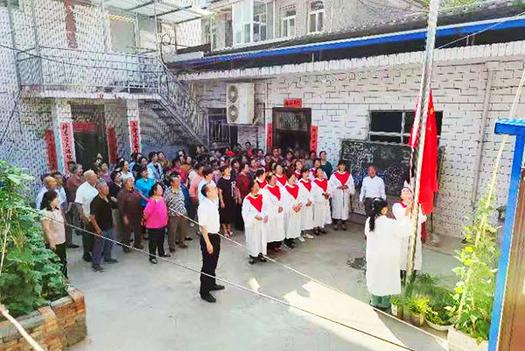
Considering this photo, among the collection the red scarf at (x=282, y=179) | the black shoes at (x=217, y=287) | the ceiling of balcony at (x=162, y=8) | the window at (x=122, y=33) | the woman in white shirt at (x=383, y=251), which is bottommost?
the black shoes at (x=217, y=287)

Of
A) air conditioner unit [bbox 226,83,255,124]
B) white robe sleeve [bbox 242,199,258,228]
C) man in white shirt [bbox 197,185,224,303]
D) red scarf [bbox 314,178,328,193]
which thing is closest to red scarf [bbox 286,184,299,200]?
red scarf [bbox 314,178,328,193]

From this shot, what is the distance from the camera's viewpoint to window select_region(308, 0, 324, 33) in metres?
13.3

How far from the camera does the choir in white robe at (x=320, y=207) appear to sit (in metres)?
8.20

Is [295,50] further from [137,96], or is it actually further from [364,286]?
[364,286]

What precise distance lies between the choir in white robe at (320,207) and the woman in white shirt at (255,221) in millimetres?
1712

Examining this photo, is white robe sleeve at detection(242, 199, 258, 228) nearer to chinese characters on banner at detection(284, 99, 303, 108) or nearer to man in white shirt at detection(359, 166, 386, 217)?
man in white shirt at detection(359, 166, 386, 217)

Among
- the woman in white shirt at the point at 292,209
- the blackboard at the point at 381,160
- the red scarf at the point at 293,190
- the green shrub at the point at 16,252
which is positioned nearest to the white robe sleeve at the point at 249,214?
the woman in white shirt at the point at 292,209

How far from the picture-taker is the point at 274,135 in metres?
12.0

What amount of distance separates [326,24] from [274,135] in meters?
4.56

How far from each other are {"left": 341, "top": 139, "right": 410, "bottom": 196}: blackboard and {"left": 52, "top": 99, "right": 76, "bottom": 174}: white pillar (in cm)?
788

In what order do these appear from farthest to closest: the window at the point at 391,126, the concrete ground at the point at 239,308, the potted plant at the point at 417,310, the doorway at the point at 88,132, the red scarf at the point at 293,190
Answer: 1. the doorway at the point at 88,132
2. the window at the point at 391,126
3. the red scarf at the point at 293,190
4. the potted plant at the point at 417,310
5. the concrete ground at the point at 239,308

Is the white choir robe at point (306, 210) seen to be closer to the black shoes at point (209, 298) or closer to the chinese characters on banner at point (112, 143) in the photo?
the black shoes at point (209, 298)

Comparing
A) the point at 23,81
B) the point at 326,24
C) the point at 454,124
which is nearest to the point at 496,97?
the point at 454,124

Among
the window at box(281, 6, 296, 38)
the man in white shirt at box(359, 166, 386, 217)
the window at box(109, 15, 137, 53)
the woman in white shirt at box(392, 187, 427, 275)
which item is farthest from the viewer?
the window at box(281, 6, 296, 38)
